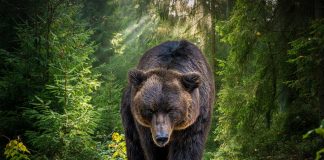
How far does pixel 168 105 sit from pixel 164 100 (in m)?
0.07

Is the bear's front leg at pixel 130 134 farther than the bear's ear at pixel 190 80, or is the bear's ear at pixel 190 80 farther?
the bear's front leg at pixel 130 134

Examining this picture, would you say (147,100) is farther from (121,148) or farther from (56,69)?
(56,69)

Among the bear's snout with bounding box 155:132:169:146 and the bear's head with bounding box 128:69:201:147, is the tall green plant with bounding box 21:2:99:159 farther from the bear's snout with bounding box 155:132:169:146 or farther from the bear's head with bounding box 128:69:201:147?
the bear's snout with bounding box 155:132:169:146

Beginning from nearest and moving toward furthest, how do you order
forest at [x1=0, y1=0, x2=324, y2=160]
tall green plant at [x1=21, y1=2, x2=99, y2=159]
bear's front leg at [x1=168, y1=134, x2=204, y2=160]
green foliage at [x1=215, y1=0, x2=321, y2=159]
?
bear's front leg at [x1=168, y1=134, x2=204, y2=160] → forest at [x1=0, y1=0, x2=324, y2=160] → green foliage at [x1=215, y1=0, x2=321, y2=159] → tall green plant at [x1=21, y1=2, x2=99, y2=159]

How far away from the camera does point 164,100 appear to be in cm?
481

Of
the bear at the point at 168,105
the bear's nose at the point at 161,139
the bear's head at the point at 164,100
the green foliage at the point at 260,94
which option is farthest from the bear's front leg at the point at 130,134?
the green foliage at the point at 260,94

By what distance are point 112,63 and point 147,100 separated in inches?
694

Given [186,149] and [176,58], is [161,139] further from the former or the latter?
[176,58]

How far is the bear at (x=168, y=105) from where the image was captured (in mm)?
4809

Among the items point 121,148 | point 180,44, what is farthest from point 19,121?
point 180,44

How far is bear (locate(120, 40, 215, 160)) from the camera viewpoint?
481 centimetres

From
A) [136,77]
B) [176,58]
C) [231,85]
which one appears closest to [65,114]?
[231,85]

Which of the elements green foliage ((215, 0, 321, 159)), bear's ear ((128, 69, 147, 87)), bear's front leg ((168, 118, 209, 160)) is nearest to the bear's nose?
bear's front leg ((168, 118, 209, 160))

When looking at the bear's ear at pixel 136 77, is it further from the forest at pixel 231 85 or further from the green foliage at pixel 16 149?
the green foliage at pixel 16 149
